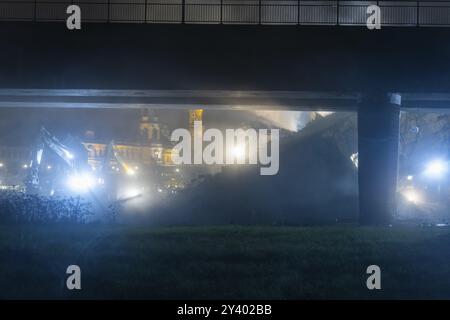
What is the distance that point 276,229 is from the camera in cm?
1983

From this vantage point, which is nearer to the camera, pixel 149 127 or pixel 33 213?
pixel 33 213

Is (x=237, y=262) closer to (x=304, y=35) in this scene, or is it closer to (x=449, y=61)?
(x=304, y=35)

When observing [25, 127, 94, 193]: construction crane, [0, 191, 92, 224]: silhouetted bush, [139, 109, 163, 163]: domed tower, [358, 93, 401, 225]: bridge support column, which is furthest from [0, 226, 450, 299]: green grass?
[139, 109, 163, 163]: domed tower

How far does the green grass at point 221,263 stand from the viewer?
1161 centimetres

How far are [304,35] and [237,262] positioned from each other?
15.4 meters

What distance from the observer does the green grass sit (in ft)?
38.1

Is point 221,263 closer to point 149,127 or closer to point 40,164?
point 40,164

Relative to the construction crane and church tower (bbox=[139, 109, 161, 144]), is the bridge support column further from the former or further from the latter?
church tower (bbox=[139, 109, 161, 144])

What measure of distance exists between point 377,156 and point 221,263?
15769 millimetres

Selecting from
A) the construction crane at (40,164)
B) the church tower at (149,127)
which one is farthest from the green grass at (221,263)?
the church tower at (149,127)

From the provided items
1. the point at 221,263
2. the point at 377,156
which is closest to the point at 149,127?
the point at 377,156

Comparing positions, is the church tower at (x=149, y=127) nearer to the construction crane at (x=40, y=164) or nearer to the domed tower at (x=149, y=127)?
the domed tower at (x=149, y=127)

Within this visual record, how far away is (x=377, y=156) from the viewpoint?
27.2m

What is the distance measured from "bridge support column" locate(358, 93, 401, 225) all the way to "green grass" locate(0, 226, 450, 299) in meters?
7.64
